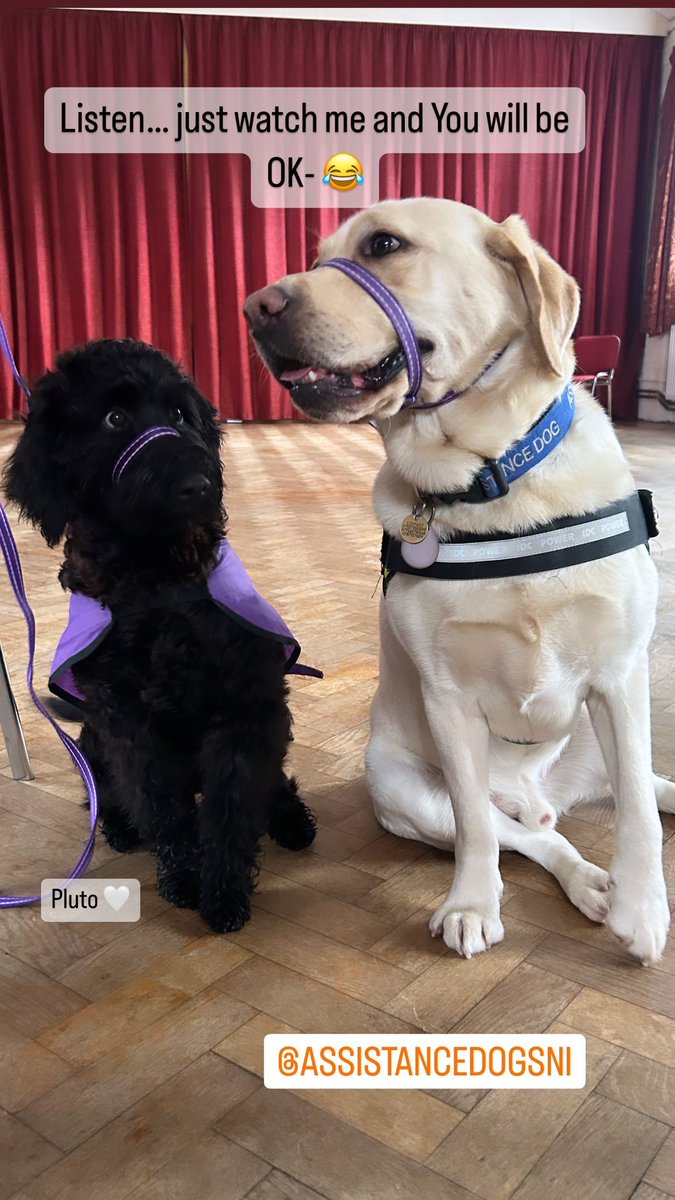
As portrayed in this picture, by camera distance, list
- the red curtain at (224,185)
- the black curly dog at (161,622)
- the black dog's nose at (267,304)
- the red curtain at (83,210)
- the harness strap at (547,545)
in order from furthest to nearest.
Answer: the red curtain at (224,185) < the red curtain at (83,210) < the black curly dog at (161,622) < the harness strap at (547,545) < the black dog's nose at (267,304)

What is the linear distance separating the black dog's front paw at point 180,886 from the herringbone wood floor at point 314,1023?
24mm

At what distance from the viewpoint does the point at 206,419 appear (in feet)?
5.32

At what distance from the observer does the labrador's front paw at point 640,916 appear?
136 cm

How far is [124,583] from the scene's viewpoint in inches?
60.0

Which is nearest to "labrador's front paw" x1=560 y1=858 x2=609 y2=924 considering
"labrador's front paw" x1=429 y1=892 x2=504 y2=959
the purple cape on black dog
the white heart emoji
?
"labrador's front paw" x1=429 y1=892 x2=504 y2=959

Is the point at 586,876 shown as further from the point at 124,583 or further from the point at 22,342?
the point at 22,342

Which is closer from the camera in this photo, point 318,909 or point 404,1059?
point 404,1059

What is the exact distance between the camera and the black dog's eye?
1454 millimetres

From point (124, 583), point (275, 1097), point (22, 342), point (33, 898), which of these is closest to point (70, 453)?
point (124, 583)

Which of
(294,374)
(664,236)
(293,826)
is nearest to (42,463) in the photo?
(294,374)

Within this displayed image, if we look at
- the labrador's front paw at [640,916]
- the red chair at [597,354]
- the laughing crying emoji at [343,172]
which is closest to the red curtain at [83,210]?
the laughing crying emoji at [343,172]

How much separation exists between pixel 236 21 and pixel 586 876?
8941 millimetres

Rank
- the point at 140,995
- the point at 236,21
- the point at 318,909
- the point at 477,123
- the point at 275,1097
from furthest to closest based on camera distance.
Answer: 1. the point at 477,123
2. the point at 236,21
3. the point at 318,909
4. the point at 140,995
5. the point at 275,1097

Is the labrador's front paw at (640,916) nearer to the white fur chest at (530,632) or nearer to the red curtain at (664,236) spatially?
the white fur chest at (530,632)
